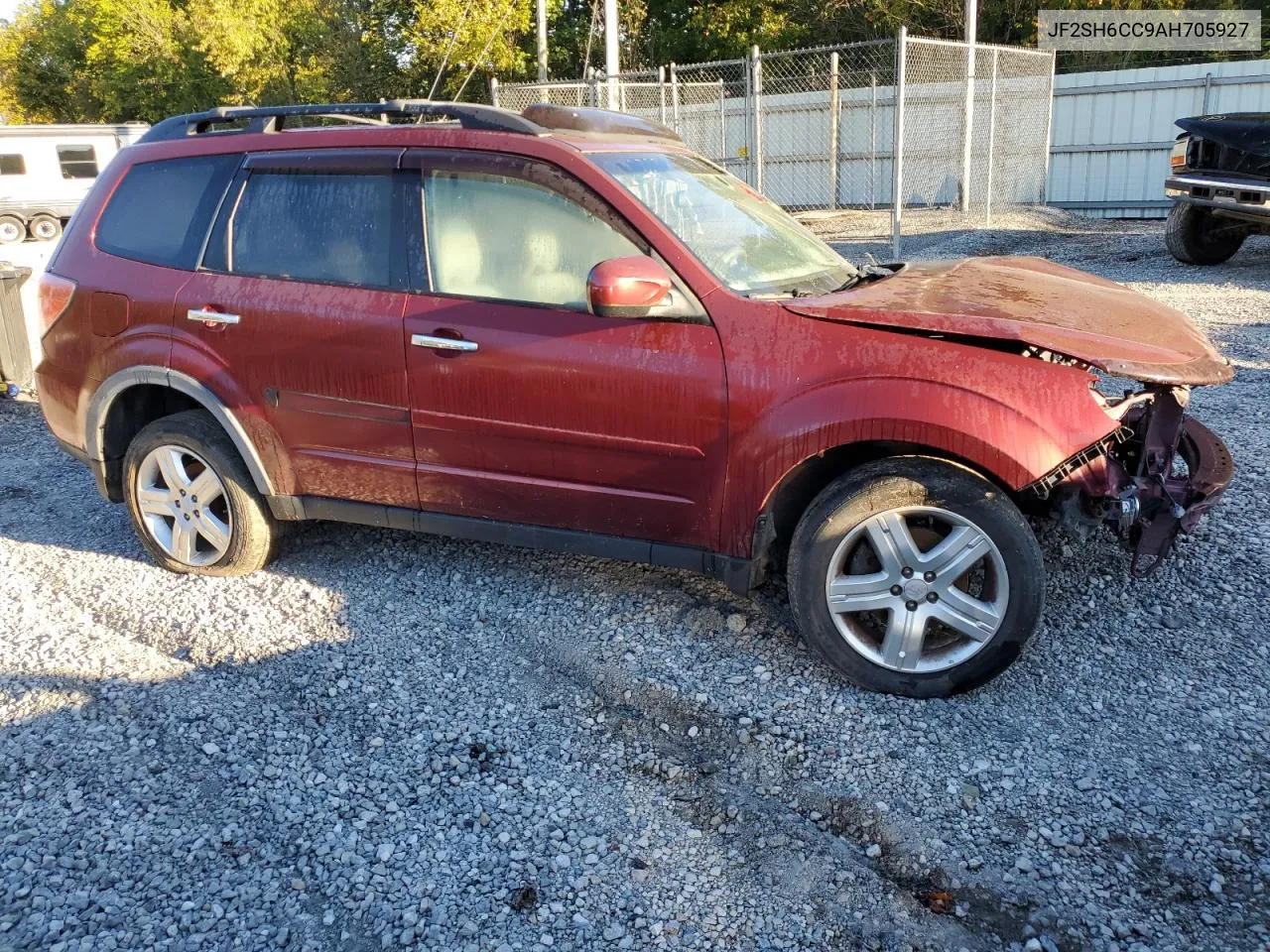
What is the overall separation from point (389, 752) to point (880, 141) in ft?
58.8

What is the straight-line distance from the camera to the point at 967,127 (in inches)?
598

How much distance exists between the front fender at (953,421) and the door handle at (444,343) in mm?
1137

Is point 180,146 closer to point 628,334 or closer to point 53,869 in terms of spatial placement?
point 628,334

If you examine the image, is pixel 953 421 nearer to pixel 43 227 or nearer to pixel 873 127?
pixel 873 127

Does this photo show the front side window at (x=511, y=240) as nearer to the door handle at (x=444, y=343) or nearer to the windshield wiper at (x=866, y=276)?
the door handle at (x=444, y=343)

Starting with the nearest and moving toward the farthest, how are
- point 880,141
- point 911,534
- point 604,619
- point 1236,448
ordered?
point 911,534 < point 604,619 < point 1236,448 < point 880,141

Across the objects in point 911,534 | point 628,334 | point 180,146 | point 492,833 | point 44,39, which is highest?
point 44,39

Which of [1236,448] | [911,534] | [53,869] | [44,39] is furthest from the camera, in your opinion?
[44,39]

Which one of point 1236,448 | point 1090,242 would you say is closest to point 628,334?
point 1236,448

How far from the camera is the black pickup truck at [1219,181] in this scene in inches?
374

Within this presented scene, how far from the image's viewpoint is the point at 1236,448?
214 inches

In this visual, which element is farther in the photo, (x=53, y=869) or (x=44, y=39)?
(x=44, y=39)

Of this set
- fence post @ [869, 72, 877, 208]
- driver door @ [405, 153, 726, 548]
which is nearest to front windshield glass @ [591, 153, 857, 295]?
driver door @ [405, 153, 726, 548]

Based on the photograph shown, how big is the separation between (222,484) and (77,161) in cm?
2478
